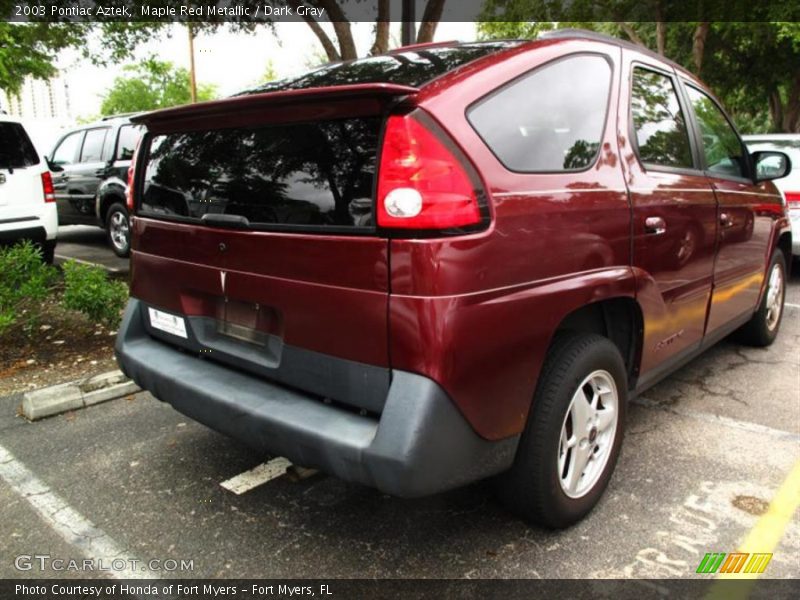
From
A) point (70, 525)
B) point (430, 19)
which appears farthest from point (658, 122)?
point (430, 19)

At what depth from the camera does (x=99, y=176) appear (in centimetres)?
859

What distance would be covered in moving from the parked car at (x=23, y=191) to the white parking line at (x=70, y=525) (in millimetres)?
4148

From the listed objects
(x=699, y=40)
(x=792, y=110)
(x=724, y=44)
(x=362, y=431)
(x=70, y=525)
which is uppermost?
(x=724, y=44)

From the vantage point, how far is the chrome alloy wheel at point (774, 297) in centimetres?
465

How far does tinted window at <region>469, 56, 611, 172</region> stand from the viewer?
6.81 feet

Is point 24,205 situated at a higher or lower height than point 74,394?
higher

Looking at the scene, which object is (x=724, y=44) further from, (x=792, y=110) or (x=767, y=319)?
(x=767, y=319)

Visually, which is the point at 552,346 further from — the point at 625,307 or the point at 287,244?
the point at 287,244

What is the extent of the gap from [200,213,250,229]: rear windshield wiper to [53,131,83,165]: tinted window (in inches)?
313

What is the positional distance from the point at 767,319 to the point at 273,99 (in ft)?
13.6

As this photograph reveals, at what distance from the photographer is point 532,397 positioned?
2.18 metres

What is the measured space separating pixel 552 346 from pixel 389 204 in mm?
884

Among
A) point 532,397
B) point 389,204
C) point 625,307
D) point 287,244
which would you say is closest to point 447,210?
point 389,204

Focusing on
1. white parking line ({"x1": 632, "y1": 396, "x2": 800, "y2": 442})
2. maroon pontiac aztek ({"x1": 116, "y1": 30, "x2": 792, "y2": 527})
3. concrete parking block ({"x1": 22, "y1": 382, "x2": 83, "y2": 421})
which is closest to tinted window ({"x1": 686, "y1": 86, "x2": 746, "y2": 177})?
maroon pontiac aztek ({"x1": 116, "y1": 30, "x2": 792, "y2": 527})
